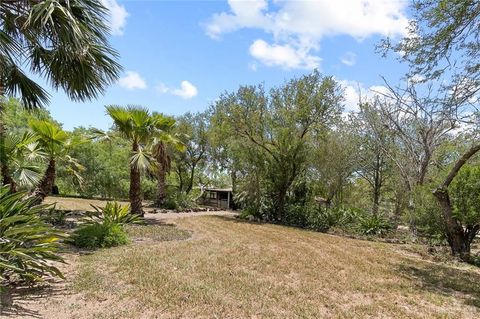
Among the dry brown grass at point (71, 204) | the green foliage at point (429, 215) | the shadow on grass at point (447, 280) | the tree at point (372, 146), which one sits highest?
the tree at point (372, 146)

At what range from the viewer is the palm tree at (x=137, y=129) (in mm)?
11164

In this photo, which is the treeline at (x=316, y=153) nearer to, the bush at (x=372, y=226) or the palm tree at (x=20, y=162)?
the bush at (x=372, y=226)

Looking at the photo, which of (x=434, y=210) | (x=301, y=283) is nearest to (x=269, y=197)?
(x=434, y=210)

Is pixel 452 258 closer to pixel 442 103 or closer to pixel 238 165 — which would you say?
pixel 442 103

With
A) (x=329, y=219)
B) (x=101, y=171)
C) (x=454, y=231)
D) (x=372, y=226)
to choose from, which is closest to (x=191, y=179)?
(x=101, y=171)

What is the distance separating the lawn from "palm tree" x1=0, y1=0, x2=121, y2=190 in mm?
2631

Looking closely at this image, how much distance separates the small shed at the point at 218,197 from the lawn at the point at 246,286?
20.0 metres

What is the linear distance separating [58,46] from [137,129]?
6.59 m

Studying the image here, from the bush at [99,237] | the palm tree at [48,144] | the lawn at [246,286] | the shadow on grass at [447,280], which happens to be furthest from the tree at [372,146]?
the palm tree at [48,144]

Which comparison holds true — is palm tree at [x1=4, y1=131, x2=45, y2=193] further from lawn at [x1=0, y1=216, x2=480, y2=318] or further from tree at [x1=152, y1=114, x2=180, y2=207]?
tree at [x1=152, y1=114, x2=180, y2=207]

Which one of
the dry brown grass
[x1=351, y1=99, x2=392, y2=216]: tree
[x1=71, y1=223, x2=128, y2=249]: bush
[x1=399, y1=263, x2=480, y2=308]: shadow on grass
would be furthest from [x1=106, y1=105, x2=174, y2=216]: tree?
[x1=351, y1=99, x2=392, y2=216]: tree

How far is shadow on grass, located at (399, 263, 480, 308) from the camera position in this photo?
222 inches

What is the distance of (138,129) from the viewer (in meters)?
11.4

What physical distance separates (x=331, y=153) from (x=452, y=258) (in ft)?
30.2
